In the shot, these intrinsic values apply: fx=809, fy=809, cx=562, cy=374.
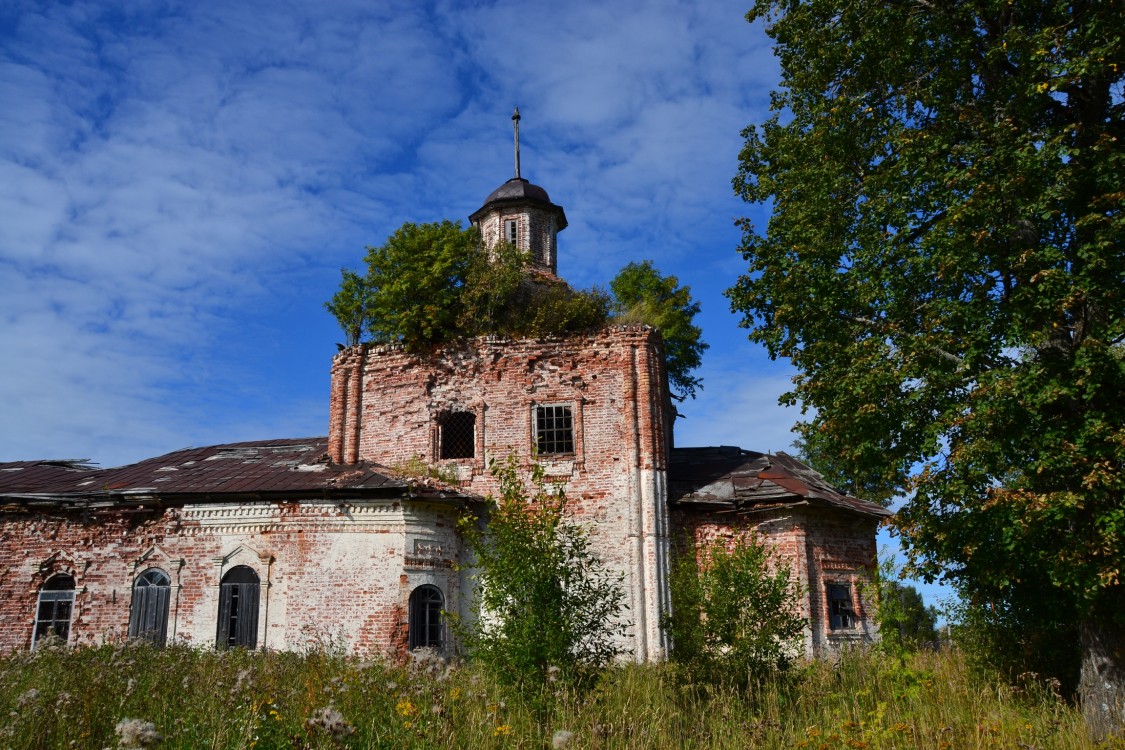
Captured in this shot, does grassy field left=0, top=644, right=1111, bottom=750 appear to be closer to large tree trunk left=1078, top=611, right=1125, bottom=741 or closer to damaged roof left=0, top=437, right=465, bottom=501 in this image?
large tree trunk left=1078, top=611, right=1125, bottom=741

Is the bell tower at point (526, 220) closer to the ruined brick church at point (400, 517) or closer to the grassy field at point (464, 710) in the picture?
the ruined brick church at point (400, 517)

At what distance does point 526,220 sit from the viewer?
21.7 meters

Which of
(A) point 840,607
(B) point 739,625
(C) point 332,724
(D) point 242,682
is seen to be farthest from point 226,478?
(C) point 332,724

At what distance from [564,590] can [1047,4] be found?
9.47 meters

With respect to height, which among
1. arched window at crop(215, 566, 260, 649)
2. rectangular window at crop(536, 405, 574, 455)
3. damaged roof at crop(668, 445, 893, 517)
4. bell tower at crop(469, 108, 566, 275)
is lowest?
arched window at crop(215, 566, 260, 649)

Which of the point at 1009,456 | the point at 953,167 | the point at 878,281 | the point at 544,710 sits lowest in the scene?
the point at 544,710

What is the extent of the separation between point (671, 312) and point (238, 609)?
47.2 feet

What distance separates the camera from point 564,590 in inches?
316

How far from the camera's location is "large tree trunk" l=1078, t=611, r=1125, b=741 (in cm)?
905

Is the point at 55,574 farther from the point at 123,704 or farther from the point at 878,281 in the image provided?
the point at 878,281

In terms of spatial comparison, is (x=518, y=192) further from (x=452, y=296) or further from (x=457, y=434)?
(x=457, y=434)

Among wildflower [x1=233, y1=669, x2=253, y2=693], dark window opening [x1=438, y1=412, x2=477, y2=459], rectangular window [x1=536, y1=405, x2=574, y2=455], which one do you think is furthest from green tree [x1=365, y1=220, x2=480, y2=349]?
wildflower [x1=233, y1=669, x2=253, y2=693]

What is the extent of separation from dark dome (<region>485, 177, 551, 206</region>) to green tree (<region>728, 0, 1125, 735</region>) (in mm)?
10587

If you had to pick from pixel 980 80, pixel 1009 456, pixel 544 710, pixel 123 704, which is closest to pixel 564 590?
pixel 544 710
